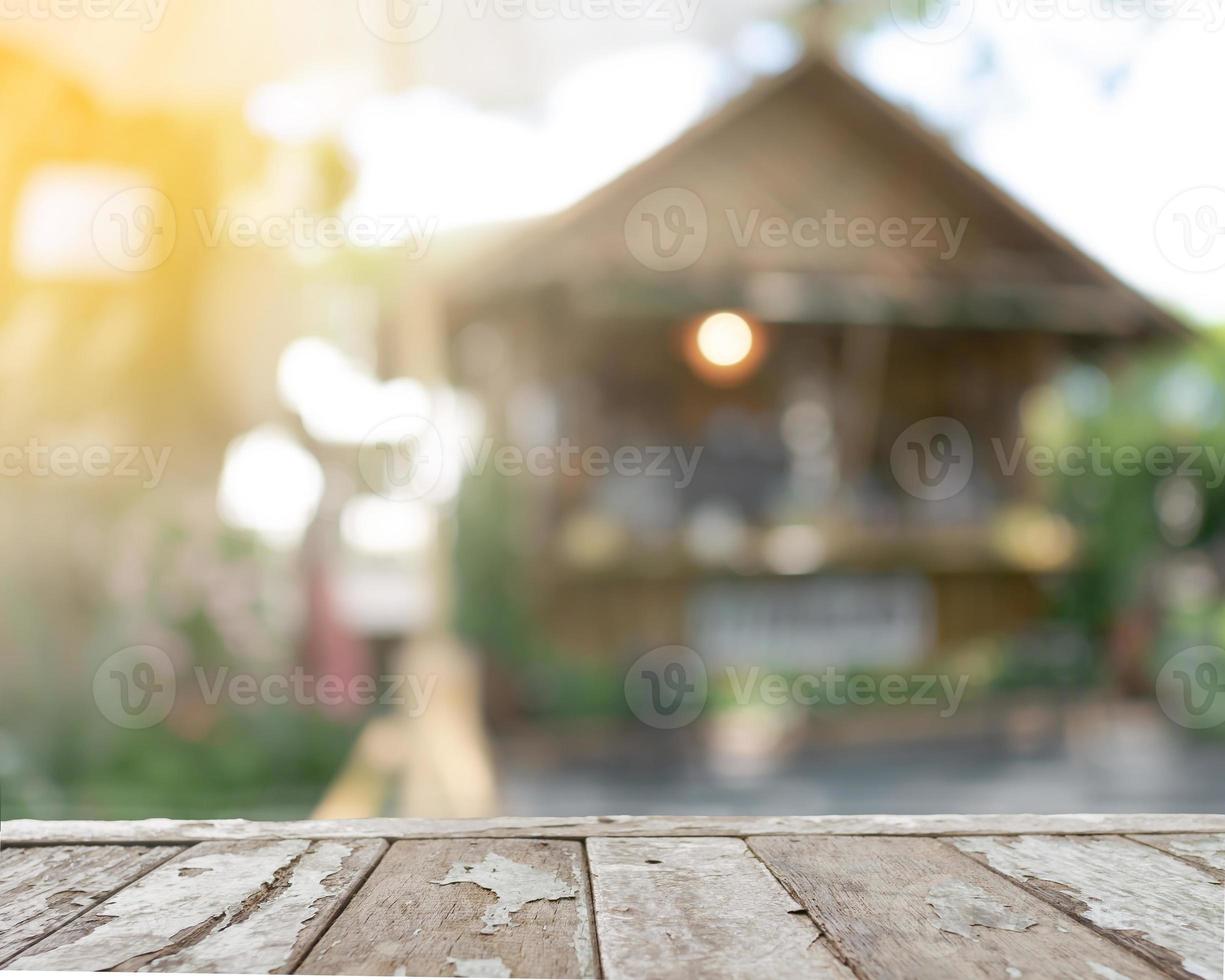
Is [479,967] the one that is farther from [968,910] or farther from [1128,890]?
[1128,890]

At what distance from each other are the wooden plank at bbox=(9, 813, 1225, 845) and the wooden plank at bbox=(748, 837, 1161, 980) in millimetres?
64

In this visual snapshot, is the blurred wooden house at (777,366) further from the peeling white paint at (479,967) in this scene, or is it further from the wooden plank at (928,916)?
the peeling white paint at (479,967)

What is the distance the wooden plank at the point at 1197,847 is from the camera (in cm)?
127

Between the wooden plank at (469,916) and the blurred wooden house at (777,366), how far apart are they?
6.21 m

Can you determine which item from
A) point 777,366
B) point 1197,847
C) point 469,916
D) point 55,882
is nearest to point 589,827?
point 469,916

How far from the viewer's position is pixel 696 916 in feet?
3.57

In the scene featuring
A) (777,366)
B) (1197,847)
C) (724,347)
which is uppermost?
(724,347)

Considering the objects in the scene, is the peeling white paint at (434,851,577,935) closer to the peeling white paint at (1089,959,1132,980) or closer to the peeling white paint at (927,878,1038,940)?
the peeling white paint at (927,878,1038,940)

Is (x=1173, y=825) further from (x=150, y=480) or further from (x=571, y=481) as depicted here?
(x=571, y=481)

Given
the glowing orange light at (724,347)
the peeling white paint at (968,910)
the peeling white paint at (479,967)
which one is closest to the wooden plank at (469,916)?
the peeling white paint at (479,967)

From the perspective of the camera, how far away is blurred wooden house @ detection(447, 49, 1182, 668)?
7.60 metres

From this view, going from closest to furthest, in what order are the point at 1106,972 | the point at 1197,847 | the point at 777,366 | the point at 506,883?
the point at 1106,972 → the point at 506,883 → the point at 1197,847 → the point at 777,366

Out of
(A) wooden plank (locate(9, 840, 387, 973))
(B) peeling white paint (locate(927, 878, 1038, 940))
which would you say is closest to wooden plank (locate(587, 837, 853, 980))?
(B) peeling white paint (locate(927, 878, 1038, 940))

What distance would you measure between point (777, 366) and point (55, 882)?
746 cm
